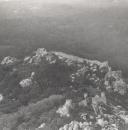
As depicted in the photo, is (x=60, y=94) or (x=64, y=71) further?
(x=64, y=71)

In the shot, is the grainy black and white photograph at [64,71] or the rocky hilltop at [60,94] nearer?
the rocky hilltop at [60,94]

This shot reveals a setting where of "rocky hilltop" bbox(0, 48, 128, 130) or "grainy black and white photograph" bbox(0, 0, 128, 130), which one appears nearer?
"rocky hilltop" bbox(0, 48, 128, 130)

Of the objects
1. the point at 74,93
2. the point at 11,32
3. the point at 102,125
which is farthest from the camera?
the point at 11,32

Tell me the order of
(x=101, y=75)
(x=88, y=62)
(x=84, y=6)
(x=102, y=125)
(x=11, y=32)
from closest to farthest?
(x=102, y=125), (x=101, y=75), (x=88, y=62), (x=11, y=32), (x=84, y=6)

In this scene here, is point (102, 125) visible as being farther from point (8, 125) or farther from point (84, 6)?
point (84, 6)

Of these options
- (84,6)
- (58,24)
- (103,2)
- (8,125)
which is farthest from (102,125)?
(103,2)
